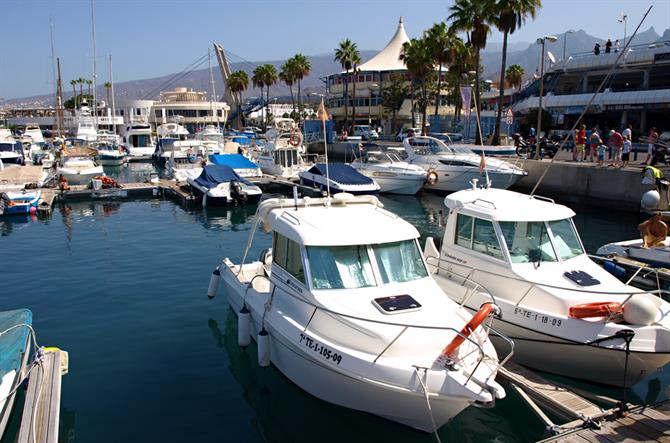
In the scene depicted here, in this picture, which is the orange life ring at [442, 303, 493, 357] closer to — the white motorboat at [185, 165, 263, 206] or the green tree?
the white motorboat at [185, 165, 263, 206]

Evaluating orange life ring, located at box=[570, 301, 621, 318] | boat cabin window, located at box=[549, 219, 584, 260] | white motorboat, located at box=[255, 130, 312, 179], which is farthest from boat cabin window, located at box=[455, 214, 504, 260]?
white motorboat, located at box=[255, 130, 312, 179]

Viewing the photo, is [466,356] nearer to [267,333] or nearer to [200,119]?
[267,333]

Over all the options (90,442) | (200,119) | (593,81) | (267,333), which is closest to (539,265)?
(267,333)

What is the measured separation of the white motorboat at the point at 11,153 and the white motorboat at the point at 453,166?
35.0 metres

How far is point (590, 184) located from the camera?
29.9 meters

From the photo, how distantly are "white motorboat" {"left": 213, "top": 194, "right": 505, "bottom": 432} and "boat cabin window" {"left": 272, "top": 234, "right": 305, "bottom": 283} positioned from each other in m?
0.02

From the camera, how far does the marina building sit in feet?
281

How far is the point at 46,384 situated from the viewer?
919 cm

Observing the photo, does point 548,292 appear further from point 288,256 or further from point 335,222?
point 288,256

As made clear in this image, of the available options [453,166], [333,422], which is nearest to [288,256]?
[333,422]

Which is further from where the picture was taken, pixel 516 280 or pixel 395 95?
pixel 395 95

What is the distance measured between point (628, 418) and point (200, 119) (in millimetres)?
99639

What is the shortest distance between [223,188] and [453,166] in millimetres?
14216

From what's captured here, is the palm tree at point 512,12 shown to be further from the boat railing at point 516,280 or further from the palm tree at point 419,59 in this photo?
the boat railing at point 516,280
